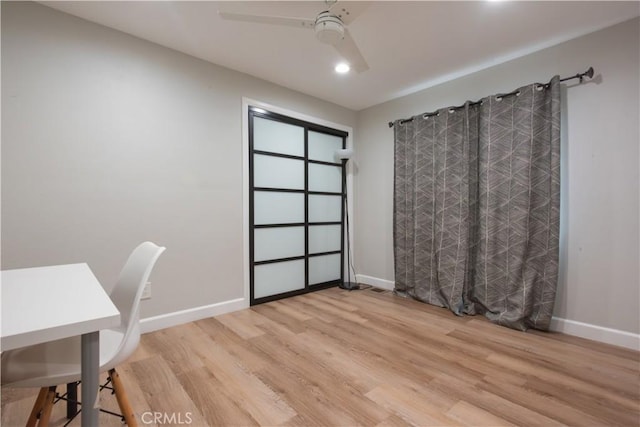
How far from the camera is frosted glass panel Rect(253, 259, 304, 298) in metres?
3.18

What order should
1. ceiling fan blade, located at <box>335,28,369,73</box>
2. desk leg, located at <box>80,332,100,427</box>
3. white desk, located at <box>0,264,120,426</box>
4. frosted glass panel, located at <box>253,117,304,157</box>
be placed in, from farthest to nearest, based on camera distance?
1. frosted glass panel, located at <box>253,117,304,157</box>
2. ceiling fan blade, located at <box>335,28,369,73</box>
3. desk leg, located at <box>80,332,100,427</box>
4. white desk, located at <box>0,264,120,426</box>

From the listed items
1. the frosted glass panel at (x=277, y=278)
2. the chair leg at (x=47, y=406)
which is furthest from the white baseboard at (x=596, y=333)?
the chair leg at (x=47, y=406)

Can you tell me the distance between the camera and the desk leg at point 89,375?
0.79m

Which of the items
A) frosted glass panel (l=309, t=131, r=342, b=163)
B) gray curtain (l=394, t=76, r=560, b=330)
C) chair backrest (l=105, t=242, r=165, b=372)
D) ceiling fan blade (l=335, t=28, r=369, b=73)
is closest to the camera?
chair backrest (l=105, t=242, r=165, b=372)

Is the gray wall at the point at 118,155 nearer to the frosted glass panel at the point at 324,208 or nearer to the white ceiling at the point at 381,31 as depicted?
the white ceiling at the point at 381,31

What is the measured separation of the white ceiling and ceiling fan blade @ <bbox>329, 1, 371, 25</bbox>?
6.8 inches

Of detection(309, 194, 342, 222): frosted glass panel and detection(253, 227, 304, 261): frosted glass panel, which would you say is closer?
detection(253, 227, 304, 261): frosted glass panel

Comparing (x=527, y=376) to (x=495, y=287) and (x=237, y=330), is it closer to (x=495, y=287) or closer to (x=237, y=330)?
(x=495, y=287)

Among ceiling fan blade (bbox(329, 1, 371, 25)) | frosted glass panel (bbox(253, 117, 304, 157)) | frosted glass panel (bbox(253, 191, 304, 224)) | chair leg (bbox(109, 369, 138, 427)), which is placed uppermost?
ceiling fan blade (bbox(329, 1, 371, 25))

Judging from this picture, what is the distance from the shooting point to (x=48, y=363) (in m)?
1.03

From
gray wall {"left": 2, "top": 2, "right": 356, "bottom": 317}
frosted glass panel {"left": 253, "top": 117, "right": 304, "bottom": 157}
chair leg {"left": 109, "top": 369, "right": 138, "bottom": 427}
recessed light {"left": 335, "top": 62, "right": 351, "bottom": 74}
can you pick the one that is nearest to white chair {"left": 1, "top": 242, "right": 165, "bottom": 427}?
chair leg {"left": 109, "top": 369, "right": 138, "bottom": 427}

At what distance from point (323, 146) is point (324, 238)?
1215mm

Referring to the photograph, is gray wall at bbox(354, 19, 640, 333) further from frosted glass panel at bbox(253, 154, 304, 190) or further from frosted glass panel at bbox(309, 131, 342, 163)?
frosted glass panel at bbox(253, 154, 304, 190)

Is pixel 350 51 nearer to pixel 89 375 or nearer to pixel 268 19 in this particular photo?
pixel 268 19
